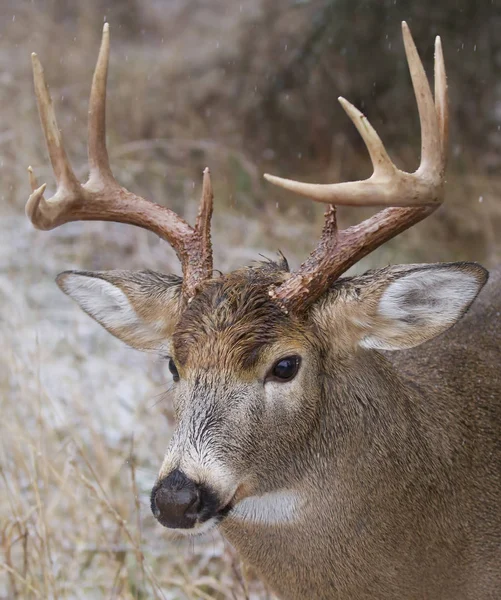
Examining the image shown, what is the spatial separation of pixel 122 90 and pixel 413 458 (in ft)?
24.0

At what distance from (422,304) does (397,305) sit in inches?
3.1

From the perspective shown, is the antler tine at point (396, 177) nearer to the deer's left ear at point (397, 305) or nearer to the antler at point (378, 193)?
the antler at point (378, 193)

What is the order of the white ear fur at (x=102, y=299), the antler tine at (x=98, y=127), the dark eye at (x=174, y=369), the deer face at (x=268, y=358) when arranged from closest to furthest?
the deer face at (x=268, y=358)
the dark eye at (x=174, y=369)
the antler tine at (x=98, y=127)
the white ear fur at (x=102, y=299)

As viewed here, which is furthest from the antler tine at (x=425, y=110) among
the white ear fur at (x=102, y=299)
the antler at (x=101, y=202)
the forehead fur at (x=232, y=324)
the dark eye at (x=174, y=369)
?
the white ear fur at (x=102, y=299)

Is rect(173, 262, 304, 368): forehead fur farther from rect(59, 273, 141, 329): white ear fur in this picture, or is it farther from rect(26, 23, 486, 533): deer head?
rect(59, 273, 141, 329): white ear fur

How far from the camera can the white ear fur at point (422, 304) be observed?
2.82m

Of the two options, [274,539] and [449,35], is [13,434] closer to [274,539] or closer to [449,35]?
[274,539]

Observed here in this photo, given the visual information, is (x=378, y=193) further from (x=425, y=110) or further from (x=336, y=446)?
(x=336, y=446)

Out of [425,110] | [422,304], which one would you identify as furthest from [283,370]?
[425,110]

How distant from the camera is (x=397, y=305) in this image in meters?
2.92

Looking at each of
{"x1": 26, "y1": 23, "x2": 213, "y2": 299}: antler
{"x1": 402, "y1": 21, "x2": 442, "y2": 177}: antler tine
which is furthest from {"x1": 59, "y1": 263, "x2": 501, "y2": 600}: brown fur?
{"x1": 402, "y1": 21, "x2": 442, "y2": 177}: antler tine

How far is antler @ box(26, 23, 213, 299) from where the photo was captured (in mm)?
3088

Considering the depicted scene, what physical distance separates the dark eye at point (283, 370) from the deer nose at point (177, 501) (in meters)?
0.42

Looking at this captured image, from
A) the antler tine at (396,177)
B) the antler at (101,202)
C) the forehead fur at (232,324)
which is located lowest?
the forehead fur at (232,324)
